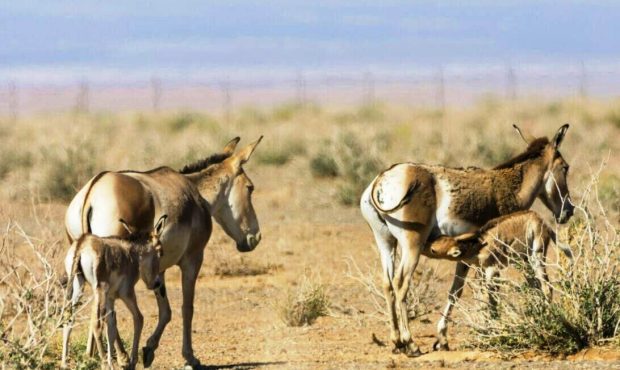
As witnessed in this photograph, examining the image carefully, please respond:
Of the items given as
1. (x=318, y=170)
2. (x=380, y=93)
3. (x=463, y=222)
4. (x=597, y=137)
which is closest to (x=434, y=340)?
(x=463, y=222)

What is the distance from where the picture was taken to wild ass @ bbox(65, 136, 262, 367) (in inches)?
422

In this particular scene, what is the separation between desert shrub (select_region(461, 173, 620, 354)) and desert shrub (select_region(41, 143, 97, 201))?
57.6 ft

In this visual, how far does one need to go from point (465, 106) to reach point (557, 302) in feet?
199

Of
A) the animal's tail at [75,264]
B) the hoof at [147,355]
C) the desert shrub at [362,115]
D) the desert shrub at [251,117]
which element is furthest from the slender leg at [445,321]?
the desert shrub at [251,117]

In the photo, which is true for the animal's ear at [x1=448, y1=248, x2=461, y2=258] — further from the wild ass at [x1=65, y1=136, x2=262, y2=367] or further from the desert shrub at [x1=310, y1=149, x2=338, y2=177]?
the desert shrub at [x1=310, y1=149, x2=338, y2=177]

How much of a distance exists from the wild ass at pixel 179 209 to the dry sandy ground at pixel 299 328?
825 millimetres

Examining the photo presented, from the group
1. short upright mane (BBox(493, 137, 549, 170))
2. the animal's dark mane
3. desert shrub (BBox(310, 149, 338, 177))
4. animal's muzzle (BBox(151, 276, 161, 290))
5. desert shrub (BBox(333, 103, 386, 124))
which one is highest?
short upright mane (BBox(493, 137, 549, 170))

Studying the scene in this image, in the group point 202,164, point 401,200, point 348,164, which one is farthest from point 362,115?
point 401,200

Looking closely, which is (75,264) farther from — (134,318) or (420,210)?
(420,210)

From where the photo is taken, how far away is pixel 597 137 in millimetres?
40094

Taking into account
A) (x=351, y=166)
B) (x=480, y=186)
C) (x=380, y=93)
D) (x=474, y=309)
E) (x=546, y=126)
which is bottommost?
(x=380, y=93)

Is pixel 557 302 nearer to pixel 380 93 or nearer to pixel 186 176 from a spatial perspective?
pixel 186 176

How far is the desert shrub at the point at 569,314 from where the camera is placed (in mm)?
11125

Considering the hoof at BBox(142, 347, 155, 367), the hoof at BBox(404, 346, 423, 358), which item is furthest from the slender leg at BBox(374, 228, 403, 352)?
the hoof at BBox(142, 347, 155, 367)
